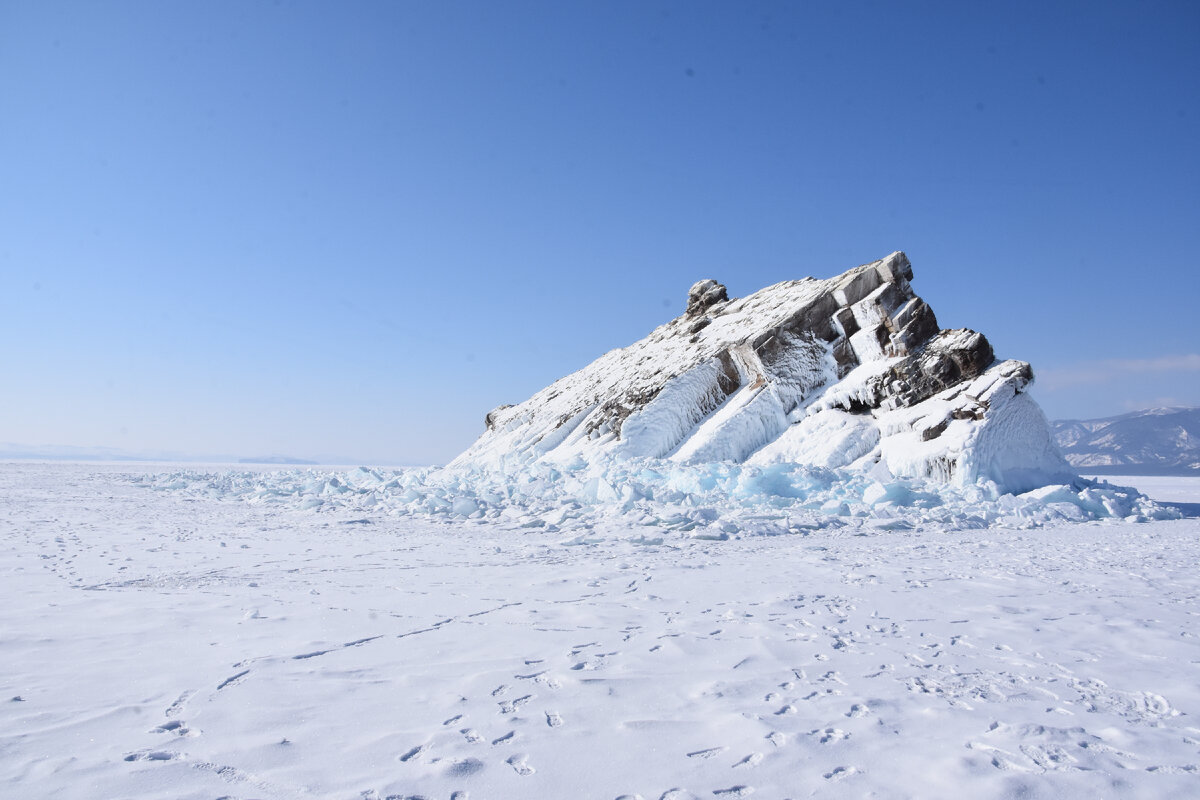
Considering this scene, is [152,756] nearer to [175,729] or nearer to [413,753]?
[175,729]

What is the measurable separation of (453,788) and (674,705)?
3.58ft

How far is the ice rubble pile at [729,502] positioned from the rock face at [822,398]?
40.6 inches

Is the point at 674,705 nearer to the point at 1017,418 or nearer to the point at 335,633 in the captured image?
the point at 335,633

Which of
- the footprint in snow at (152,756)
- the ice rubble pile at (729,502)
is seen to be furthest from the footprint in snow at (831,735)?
the ice rubble pile at (729,502)

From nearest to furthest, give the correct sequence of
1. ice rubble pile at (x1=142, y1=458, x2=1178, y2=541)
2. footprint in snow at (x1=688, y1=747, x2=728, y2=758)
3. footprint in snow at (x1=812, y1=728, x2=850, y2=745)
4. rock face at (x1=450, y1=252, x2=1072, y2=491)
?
footprint in snow at (x1=688, y1=747, x2=728, y2=758)
footprint in snow at (x1=812, y1=728, x2=850, y2=745)
ice rubble pile at (x1=142, y1=458, x2=1178, y2=541)
rock face at (x1=450, y1=252, x2=1072, y2=491)

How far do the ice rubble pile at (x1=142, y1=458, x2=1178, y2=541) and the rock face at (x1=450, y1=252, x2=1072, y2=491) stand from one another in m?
1.03

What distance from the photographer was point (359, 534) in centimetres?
855

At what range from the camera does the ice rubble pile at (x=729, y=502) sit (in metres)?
9.15

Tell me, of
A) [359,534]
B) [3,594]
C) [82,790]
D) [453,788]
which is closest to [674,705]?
[453,788]

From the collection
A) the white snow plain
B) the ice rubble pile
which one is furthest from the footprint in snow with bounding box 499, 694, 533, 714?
the ice rubble pile

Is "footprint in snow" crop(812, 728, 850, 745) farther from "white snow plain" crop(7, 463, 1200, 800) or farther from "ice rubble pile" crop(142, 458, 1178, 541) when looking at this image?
"ice rubble pile" crop(142, 458, 1178, 541)

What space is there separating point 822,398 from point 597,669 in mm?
13702

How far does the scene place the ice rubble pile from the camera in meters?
9.15

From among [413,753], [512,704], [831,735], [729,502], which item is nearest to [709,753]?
[831,735]
